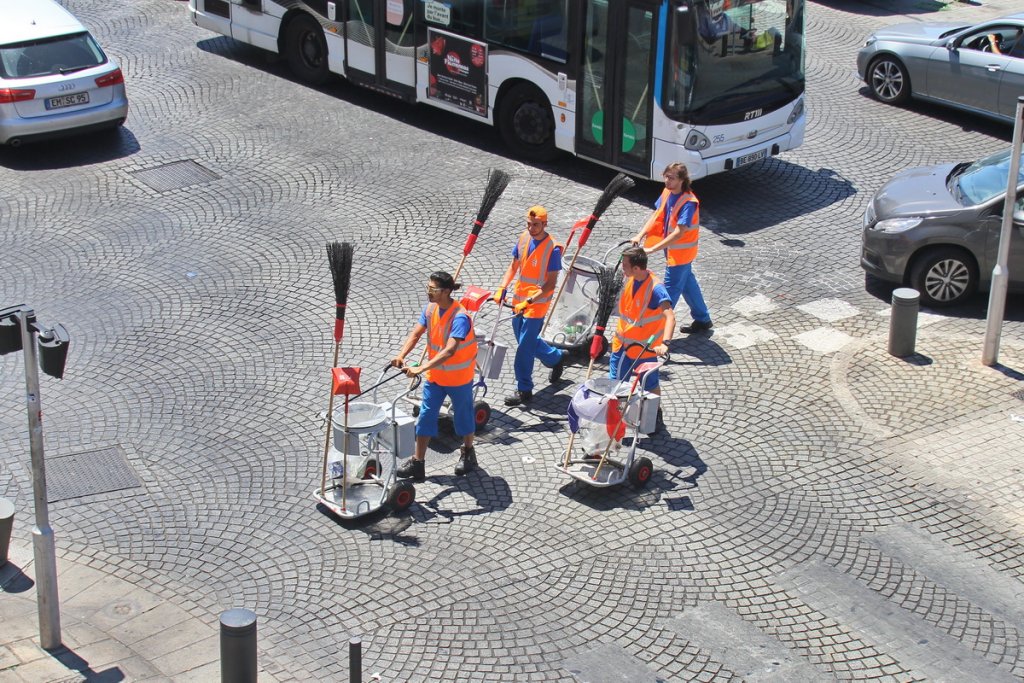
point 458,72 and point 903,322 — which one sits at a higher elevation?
point 458,72

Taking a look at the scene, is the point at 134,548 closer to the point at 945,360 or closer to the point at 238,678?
the point at 238,678

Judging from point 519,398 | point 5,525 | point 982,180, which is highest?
point 982,180

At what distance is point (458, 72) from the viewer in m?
16.8

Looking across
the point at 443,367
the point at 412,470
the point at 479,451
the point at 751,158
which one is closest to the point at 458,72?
the point at 751,158

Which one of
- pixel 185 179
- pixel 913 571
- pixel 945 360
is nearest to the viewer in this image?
pixel 913 571

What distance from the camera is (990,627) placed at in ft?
28.9

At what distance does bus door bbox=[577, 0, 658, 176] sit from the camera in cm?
1488

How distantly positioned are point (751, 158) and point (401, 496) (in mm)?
7256

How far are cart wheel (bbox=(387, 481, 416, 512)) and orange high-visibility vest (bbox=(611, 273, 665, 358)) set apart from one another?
2034 millimetres

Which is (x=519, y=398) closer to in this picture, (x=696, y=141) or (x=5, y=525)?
(x=5, y=525)

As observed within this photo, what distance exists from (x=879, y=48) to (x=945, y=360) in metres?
7.52

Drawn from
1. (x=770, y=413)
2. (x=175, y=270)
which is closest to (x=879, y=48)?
(x=770, y=413)

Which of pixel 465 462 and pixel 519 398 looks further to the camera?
pixel 519 398

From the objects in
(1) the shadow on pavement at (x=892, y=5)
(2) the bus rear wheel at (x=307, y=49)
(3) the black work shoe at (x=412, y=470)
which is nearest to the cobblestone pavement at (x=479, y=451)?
(3) the black work shoe at (x=412, y=470)
